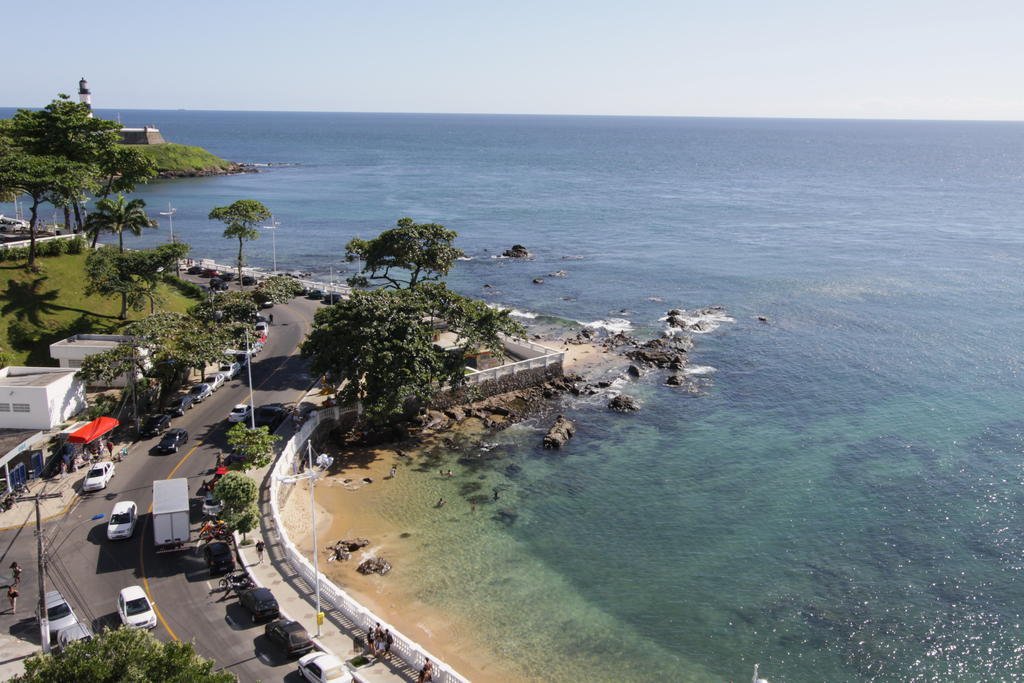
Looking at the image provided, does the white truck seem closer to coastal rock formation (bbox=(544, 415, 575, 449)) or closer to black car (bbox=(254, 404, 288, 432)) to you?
black car (bbox=(254, 404, 288, 432))

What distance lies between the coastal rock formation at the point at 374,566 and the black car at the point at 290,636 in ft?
27.6

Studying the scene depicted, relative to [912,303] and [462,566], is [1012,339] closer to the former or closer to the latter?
[912,303]

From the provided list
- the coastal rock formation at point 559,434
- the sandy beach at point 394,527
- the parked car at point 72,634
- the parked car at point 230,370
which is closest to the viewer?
the parked car at point 72,634

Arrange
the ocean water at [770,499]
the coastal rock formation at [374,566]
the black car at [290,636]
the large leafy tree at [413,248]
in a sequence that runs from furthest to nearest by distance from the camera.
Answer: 1. the large leafy tree at [413,248]
2. the coastal rock formation at [374,566]
3. the ocean water at [770,499]
4. the black car at [290,636]

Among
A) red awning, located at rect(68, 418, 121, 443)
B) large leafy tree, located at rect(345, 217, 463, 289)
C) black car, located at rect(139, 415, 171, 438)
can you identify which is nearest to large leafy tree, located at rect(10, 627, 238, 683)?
red awning, located at rect(68, 418, 121, 443)

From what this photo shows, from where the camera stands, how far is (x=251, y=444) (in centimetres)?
4288

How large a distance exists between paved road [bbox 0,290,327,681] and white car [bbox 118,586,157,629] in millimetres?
616

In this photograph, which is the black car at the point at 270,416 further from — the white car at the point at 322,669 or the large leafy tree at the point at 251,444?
the white car at the point at 322,669

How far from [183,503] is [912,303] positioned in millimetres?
87208

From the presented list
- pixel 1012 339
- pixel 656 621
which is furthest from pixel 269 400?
pixel 1012 339

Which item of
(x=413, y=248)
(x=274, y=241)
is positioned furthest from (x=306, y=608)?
(x=274, y=241)

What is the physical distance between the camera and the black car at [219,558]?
112ft

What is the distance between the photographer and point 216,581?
33.7 meters

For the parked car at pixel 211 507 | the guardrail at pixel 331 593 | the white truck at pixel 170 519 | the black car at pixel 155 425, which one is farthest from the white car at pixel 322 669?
the black car at pixel 155 425
